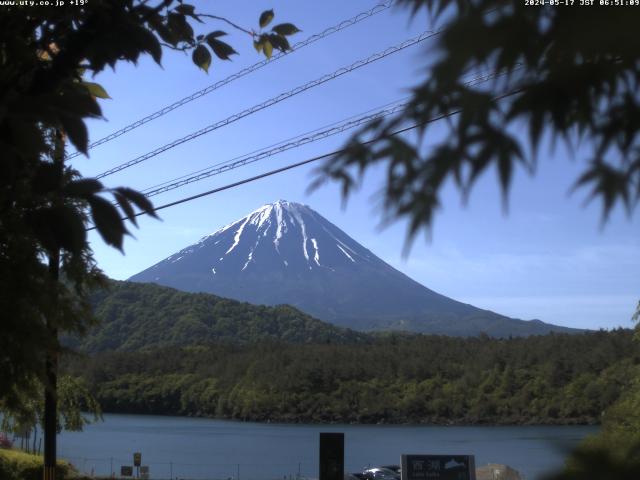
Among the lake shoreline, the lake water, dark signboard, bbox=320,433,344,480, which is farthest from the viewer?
the lake shoreline

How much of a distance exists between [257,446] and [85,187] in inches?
2369

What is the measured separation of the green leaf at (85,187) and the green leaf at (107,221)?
0.02 metres

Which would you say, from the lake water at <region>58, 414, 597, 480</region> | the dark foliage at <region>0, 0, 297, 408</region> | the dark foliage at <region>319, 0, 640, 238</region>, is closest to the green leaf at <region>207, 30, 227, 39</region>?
the dark foliage at <region>0, 0, 297, 408</region>

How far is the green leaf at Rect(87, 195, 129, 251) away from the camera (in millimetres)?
2598

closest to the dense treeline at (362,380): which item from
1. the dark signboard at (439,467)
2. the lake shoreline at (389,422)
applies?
the lake shoreline at (389,422)

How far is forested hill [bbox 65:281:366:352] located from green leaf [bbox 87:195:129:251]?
4705 inches

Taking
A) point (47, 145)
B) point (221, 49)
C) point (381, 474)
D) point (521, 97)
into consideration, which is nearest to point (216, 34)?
point (221, 49)

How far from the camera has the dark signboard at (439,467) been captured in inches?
744

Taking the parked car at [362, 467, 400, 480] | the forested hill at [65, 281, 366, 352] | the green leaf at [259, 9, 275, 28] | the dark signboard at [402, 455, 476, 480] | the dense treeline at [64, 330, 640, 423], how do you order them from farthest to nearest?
the forested hill at [65, 281, 366, 352] → the dense treeline at [64, 330, 640, 423] → the parked car at [362, 467, 400, 480] → the dark signboard at [402, 455, 476, 480] → the green leaf at [259, 9, 275, 28]

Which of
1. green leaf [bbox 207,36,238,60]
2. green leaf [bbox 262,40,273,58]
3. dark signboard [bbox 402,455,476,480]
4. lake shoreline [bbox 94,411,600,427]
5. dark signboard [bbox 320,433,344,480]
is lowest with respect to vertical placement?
lake shoreline [bbox 94,411,600,427]

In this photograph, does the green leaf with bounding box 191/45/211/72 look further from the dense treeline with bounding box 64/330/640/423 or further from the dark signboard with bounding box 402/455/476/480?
the dense treeline with bounding box 64/330/640/423

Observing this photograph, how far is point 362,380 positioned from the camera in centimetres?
8950

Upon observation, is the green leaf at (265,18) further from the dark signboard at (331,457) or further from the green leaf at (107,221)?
the dark signboard at (331,457)

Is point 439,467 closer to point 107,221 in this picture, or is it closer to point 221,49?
point 221,49
